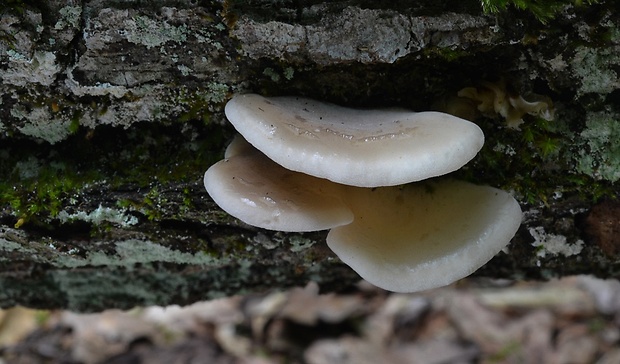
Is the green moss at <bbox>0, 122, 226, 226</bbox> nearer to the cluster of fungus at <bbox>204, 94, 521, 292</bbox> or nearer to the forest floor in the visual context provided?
the cluster of fungus at <bbox>204, 94, 521, 292</bbox>

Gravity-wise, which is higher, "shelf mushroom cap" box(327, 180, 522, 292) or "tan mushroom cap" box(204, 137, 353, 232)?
"tan mushroom cap" box(204, 137, 353, 232)

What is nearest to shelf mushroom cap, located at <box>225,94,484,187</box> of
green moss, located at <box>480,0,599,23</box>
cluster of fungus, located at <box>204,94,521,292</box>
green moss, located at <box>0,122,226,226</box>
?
cluster of fungus, located at <box>204,94,521,292</box>

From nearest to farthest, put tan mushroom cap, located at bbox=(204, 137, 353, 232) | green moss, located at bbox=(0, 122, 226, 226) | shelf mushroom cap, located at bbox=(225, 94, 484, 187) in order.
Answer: shelf mushroom cap, located at bbox=(225, 94, 484, 187)
tan mushroom cap, located at bbox=(204, 137, 353, 232)
green moss, located at bbox=(0, 122, 226, 226)

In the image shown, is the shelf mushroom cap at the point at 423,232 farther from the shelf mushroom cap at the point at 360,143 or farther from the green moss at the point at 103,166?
the green moss at the point at 103,166

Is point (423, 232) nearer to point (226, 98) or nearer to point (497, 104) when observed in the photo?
point (497, 104)

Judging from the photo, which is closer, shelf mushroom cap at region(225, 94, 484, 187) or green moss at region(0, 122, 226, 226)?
shelf mushroom cap at region(225, 94, 484, 187)

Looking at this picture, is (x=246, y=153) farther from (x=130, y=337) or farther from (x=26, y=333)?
(x=26, y=333)
